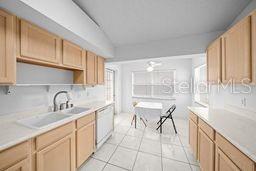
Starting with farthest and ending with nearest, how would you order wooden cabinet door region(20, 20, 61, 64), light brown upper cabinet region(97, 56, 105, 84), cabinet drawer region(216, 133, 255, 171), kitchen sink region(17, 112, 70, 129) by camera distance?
light brown upper cabinet region(97, 56, 105, 84) → kitchen sink region(17, 112, 70, 129) → wooden cabinet door region(20, 20, 61, 64) → cabinet drawer region(216, 133, 255, 171)

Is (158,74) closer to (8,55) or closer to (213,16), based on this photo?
(213,16)

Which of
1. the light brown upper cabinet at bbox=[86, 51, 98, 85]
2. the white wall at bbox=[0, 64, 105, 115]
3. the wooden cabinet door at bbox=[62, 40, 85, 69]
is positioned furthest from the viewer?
the light brown upper cabinet at bbox=[86, 51, 98, 85]

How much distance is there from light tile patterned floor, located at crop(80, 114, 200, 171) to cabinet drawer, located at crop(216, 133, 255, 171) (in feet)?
3.32

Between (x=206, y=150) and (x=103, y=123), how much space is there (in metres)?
1.80

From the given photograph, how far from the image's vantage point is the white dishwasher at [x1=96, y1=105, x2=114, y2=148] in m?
2.15

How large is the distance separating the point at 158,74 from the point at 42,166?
435cm

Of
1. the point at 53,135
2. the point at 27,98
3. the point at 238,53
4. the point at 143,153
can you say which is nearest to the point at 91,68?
the point at 27,98

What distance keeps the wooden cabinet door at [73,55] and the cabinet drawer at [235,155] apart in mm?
2232

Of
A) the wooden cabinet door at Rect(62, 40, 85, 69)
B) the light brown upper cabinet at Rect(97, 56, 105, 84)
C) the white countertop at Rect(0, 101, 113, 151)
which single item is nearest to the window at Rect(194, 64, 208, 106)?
Result: the light brown upper cabinet at Rect(97, 56, 105, 84)

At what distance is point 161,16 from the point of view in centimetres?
183

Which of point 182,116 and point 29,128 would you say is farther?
point 182,116

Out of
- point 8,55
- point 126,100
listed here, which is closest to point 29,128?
point 8,55

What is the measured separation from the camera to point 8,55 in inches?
42.3

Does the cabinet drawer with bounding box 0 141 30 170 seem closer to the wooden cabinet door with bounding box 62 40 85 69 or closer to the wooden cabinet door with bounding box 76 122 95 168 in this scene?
the wooden cabinet door with bounding box 76 122 95 168
